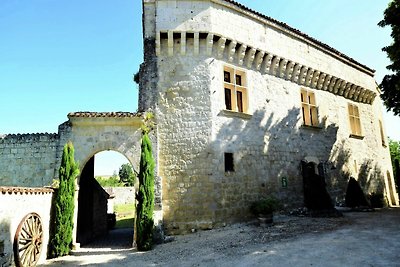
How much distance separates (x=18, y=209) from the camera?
6363mm

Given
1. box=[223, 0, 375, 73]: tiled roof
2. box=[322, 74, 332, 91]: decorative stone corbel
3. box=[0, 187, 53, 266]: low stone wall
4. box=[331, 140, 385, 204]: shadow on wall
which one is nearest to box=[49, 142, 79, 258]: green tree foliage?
box=[0, 187, 53, 266]: low stone wall

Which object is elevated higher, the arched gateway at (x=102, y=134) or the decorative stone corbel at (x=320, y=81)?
the decorative stone corbel at (x=320, y=81)

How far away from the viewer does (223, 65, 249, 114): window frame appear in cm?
1085

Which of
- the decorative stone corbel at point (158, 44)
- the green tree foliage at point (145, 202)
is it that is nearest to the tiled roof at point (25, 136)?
the green tree foliage at point (145, 202)

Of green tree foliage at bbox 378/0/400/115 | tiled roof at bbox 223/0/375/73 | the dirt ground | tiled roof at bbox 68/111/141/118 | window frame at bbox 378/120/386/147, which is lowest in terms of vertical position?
the dirt ground

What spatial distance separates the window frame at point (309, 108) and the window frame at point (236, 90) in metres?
3.80

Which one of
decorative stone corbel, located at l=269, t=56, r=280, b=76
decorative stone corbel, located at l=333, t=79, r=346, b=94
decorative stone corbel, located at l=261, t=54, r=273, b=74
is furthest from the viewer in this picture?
decorative stone corbel, located at l=333, t=79, r=346, b=94

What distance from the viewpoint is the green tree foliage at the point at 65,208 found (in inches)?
304

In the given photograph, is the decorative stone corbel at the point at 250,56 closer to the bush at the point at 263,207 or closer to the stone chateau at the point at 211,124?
the stone chateau at the point at 211,124

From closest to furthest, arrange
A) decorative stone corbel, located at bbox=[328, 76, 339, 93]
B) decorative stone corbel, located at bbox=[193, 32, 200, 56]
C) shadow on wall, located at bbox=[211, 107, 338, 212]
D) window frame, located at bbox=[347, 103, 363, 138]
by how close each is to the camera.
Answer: shadow on wall, located at bbox=[211, 107, 338, 212] → decorative stone corbel, located at bbox=[193, 32, 200, 56] → decorative stone corbel, located at bbox=[328, 76, 339, 93] → window frame, located at bbox=[347, 103, 363, 138]

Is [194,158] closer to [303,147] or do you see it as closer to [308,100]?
[303,147]

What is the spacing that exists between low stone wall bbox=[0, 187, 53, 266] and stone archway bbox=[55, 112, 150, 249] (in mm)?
1665

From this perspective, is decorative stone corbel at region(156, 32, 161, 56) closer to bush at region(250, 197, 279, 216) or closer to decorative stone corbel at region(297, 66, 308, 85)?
bush at region(250, 197, 279, 216)

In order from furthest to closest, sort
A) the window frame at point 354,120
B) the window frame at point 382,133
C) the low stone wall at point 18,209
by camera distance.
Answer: the window frame at point 382,133 → the window frame at point 354,120 → the low stone wall at point 18,209
